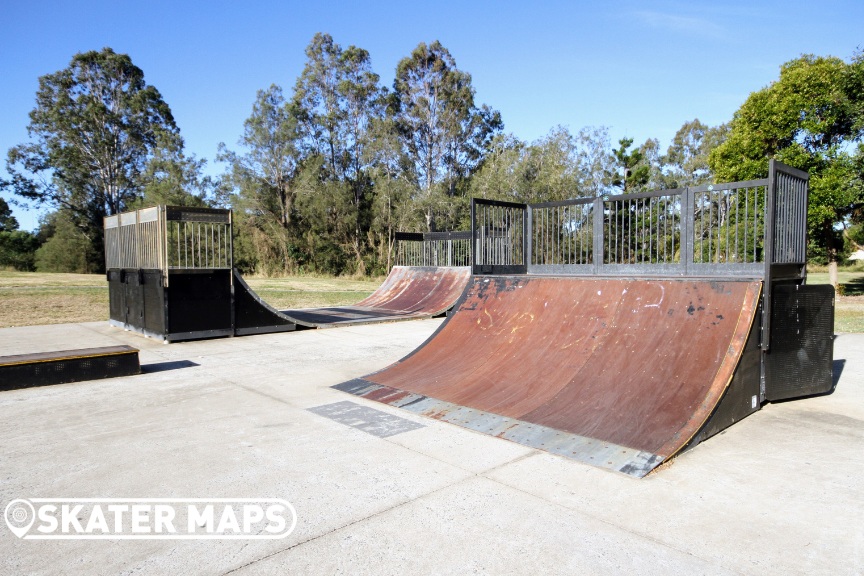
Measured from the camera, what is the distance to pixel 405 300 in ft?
47.4

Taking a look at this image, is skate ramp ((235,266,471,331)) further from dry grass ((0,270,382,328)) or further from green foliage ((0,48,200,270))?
green foliage ((0,48,200,270))

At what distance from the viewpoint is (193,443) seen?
3896 millimetres

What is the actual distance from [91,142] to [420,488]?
42511 mm

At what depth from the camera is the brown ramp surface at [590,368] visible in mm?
3756

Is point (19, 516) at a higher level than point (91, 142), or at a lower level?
lower

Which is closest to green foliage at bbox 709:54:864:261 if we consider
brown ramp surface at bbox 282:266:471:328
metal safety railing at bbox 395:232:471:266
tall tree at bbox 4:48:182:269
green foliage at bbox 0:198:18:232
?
metal safety railing at bbox 395:232:471:266

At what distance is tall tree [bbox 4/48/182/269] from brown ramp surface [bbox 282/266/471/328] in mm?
29512

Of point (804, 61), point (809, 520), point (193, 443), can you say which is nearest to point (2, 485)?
point (193, 443)

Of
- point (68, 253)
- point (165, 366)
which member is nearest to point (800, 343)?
point (165, 366)

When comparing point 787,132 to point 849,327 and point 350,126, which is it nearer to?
point 849,327

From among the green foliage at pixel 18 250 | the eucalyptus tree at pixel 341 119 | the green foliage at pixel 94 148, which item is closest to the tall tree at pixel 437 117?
the eucalyptus tree at pixel 341 119

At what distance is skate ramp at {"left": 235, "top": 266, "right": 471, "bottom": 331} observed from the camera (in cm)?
1006

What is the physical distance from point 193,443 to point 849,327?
11.9 meters

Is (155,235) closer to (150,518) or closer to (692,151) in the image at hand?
(150,518)
